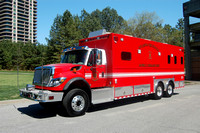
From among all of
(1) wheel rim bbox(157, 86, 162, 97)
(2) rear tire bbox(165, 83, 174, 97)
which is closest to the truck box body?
(2) rear tire bbox(165, 83, 174, 97)

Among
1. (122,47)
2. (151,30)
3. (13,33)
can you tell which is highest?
(13,33)

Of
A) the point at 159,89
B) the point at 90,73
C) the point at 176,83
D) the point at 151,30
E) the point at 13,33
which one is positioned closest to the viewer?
the point at 90,73

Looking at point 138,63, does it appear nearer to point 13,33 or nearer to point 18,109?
point 18,109

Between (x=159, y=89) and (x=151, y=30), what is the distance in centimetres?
2364

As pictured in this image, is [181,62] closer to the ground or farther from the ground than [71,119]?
farther from the ground

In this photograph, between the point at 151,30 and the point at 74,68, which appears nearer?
the point at 74,68

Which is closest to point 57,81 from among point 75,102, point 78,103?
point 75,102

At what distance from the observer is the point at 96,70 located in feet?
26.1

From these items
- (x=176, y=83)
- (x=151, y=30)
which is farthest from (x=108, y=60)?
(x=151, y=30)

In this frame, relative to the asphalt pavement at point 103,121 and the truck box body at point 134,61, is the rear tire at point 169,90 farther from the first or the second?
the asphalt pavement at point 103,121

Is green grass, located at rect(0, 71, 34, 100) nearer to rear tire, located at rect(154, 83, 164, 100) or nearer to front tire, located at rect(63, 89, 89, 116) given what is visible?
front tire, located at rect(63, 89, 89, 116)

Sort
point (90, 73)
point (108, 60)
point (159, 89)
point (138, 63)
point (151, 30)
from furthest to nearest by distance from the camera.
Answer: point (151, 30)
point (159, 89)
point (138, 63)
point (108, 60)
point (90, 73)

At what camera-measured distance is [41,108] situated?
28.9 ft

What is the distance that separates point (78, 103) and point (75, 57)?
2.05 m
